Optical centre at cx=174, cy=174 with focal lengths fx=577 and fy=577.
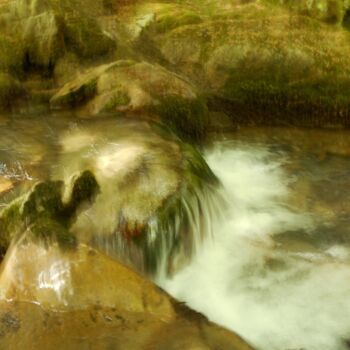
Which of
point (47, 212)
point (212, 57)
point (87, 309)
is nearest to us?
point (87, 309)

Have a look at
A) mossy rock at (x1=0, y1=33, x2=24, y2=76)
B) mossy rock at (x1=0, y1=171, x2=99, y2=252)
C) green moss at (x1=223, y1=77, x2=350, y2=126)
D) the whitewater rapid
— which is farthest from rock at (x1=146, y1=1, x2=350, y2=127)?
Result: mossy rock at (x1=0, y1=171, x2=99, y2=252)

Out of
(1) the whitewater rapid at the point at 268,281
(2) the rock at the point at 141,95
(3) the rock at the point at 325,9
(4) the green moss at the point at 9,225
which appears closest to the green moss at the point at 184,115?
(2) the rock at the point at 141,95

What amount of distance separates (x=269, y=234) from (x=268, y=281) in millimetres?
882

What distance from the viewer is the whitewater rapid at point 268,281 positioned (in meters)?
5.02

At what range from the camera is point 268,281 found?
5609 mm

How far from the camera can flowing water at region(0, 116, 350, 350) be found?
5.16 meters

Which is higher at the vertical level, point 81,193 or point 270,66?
point 270,66

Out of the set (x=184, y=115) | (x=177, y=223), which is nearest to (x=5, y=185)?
(x=177, y=223)

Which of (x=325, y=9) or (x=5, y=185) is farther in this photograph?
(x=325, y=9)

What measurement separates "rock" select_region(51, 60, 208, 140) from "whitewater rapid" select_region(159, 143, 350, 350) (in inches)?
52.6

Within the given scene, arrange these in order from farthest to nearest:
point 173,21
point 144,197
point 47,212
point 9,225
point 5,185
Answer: point 173,21 → point 5,185 → point 144,197 → point 47,212 → point 9,225

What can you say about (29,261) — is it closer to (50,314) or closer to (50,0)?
(50,314)

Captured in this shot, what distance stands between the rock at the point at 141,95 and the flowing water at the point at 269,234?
45 cm

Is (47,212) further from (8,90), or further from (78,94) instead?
(8,90)
